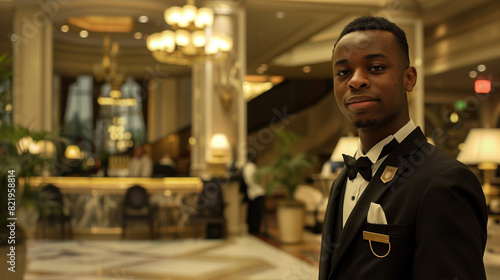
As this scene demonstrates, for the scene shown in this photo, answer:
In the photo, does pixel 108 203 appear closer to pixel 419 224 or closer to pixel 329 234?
pixel 329 234

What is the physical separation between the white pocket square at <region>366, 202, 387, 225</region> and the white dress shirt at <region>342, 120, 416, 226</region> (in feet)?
0.33

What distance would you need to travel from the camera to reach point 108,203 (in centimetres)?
911

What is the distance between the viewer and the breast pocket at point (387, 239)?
2.92 ft

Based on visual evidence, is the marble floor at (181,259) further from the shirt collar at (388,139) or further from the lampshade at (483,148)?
the shirt collar at (388,139)

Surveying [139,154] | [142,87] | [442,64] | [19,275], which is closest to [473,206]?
[19,275]

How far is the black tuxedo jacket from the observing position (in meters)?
0.84

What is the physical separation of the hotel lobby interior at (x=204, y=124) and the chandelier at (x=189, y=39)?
0.08 ft

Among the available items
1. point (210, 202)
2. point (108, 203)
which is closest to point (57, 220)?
point (108, 203)

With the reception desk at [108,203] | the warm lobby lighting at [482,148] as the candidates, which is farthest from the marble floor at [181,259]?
the warm lobby lighting at [482,148]

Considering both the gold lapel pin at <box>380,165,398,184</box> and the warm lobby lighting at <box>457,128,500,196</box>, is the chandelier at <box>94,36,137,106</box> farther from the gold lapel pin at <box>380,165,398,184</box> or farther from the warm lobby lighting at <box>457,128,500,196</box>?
the gold lapel pin at <box>380,165,398,184</box>

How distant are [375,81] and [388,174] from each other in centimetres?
19

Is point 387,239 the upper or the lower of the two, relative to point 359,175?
lower

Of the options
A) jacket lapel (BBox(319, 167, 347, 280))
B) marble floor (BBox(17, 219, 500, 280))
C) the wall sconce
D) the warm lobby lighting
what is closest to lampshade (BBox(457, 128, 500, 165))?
the warm lobby lighting

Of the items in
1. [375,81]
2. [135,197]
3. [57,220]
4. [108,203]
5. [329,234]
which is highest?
[375,81]
